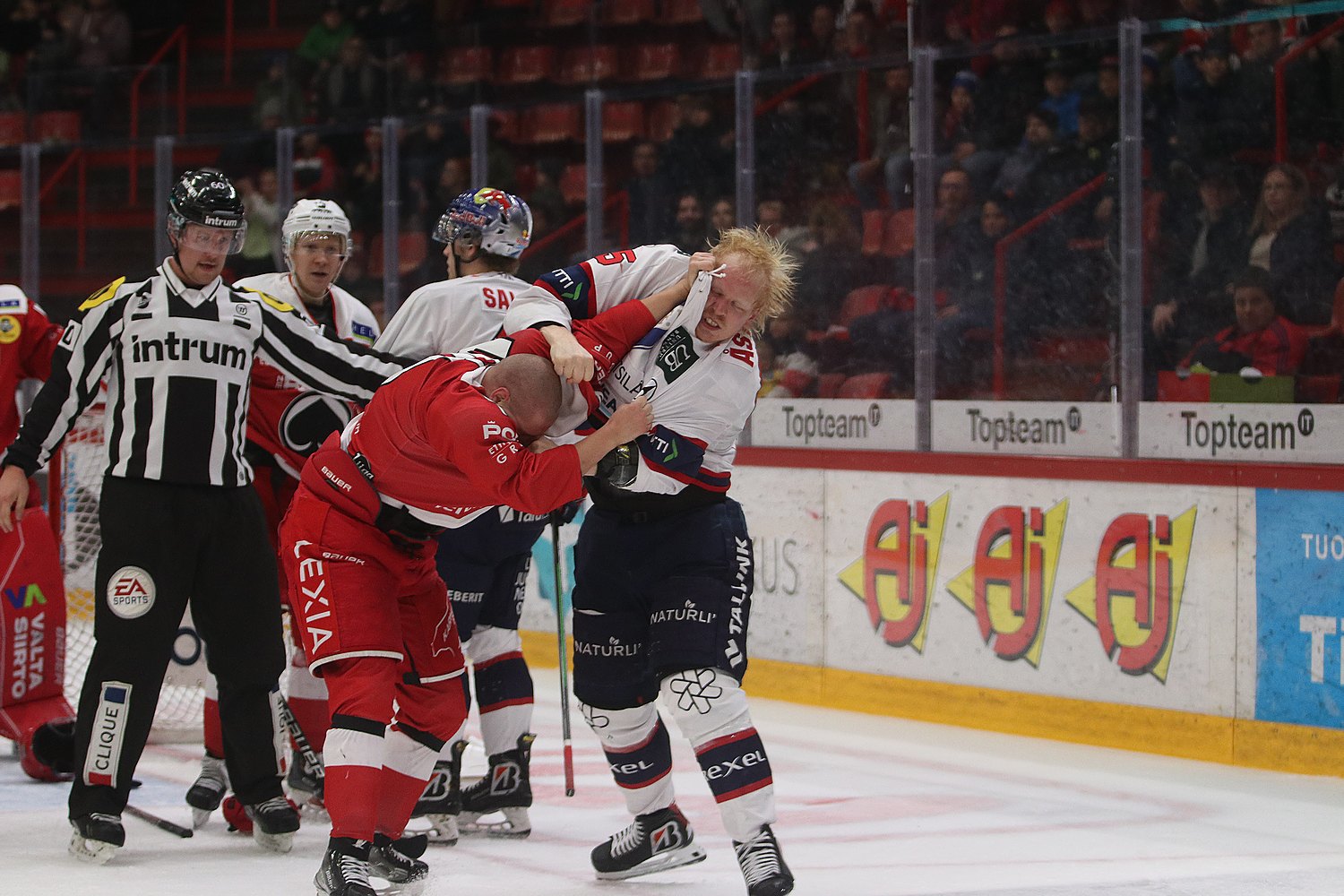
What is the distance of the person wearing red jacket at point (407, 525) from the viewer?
125 inches

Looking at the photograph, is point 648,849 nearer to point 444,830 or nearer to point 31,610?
point 444,830

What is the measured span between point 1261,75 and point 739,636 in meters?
2.80

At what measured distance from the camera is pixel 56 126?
31.2 ft

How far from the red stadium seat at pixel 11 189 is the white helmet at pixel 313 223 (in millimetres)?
5161

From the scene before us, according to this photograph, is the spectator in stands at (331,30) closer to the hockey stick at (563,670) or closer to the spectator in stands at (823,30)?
the spectator in stands at (823,30)

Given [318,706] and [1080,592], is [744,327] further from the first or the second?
[1080,592]

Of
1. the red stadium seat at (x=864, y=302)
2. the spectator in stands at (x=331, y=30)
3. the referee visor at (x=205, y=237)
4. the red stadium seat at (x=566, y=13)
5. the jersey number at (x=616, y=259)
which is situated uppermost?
the spectator in stands at (x=331, y=30)

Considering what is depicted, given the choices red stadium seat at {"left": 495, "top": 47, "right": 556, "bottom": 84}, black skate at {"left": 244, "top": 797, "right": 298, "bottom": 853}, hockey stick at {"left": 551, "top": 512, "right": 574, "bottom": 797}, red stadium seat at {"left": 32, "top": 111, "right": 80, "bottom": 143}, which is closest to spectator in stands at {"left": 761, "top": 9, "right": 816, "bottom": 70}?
red stadium seat at {"left": 495, "top": 47, "right": 556, "bottom": 84}

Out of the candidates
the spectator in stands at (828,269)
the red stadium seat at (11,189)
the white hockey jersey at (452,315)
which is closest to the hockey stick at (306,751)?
the white hockey jersey at (452,315)

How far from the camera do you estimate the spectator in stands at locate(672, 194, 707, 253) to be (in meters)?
6.95

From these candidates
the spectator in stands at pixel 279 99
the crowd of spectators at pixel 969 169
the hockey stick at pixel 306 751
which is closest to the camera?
the hockey stick at pixel 306 751

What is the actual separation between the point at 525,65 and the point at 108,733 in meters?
4.45

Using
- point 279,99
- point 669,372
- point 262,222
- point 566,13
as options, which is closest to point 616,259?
point 669,372

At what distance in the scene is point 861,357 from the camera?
649 centimetres
